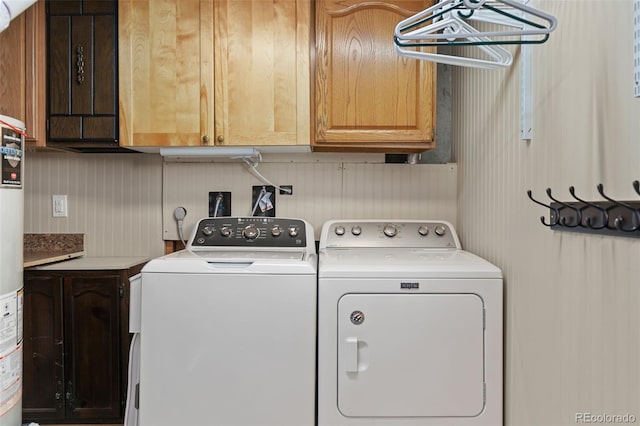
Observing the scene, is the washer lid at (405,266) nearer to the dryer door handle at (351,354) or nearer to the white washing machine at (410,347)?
the white washing machine at (410,347)

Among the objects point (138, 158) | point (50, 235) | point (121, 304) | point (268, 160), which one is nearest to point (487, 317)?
point (268, 160)

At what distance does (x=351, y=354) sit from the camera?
148 centimetres

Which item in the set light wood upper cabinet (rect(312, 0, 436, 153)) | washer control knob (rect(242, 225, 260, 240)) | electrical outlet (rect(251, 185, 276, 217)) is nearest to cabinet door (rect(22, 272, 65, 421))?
washer control knob (rect(242, 225, 260, 240))

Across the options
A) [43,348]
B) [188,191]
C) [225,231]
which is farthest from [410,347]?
[43,348]

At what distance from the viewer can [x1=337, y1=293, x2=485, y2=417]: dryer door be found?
148cm

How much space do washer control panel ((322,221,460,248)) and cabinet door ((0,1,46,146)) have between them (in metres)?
1.50

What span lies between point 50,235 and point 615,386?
8.45ft

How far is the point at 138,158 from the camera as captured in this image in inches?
90.2

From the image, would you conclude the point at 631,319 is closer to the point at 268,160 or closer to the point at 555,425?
the point at 555,425

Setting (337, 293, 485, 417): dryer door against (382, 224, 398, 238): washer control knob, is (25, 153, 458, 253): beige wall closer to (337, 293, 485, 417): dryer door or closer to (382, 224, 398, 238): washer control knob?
(382, 224, 398, 238): washer control knob

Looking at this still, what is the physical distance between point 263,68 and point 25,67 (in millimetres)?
1111

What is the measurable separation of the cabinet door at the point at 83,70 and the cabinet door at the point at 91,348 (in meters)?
0.70

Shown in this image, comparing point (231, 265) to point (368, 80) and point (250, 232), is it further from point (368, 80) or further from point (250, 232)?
point (368, 80)

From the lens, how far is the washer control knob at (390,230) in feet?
6.68
